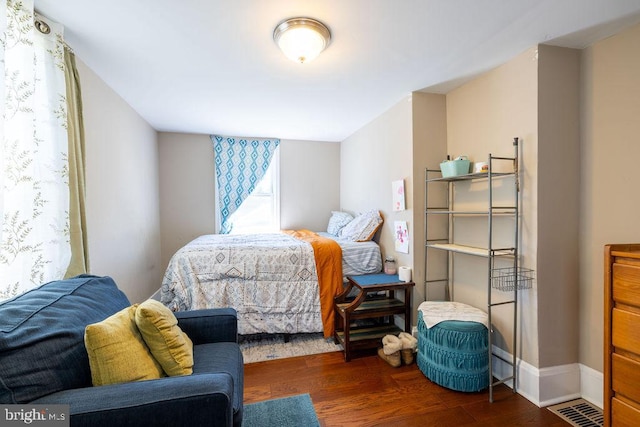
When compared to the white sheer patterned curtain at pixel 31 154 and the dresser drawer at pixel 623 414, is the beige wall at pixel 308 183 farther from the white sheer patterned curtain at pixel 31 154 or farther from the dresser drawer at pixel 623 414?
the dresser drawer at pixel 623 414

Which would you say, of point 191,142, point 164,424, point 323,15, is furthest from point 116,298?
point 191,142

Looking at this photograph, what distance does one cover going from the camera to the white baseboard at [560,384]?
1.68 m

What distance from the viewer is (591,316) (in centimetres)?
171

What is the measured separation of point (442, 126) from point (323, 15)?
1.54 meters

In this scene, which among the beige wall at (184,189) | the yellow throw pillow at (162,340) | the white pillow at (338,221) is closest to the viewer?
the yellow throw pillow at (162,340)

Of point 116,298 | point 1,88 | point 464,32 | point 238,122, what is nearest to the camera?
point 1,88

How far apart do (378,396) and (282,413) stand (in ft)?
2.12

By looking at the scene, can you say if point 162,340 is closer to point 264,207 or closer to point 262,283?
point 262,283

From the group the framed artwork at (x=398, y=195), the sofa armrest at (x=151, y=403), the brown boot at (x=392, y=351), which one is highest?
the framed artwork at (x=398, y=195)

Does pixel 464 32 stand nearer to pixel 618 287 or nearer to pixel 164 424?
pixel 618 287

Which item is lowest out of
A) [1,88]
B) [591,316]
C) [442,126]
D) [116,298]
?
[591,316]

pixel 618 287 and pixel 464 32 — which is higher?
pixel 464 32

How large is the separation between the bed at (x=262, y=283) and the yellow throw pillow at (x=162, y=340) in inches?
52.4

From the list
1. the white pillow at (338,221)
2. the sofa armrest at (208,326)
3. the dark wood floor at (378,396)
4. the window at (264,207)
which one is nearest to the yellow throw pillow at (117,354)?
the sofa armrest at (208,326)
